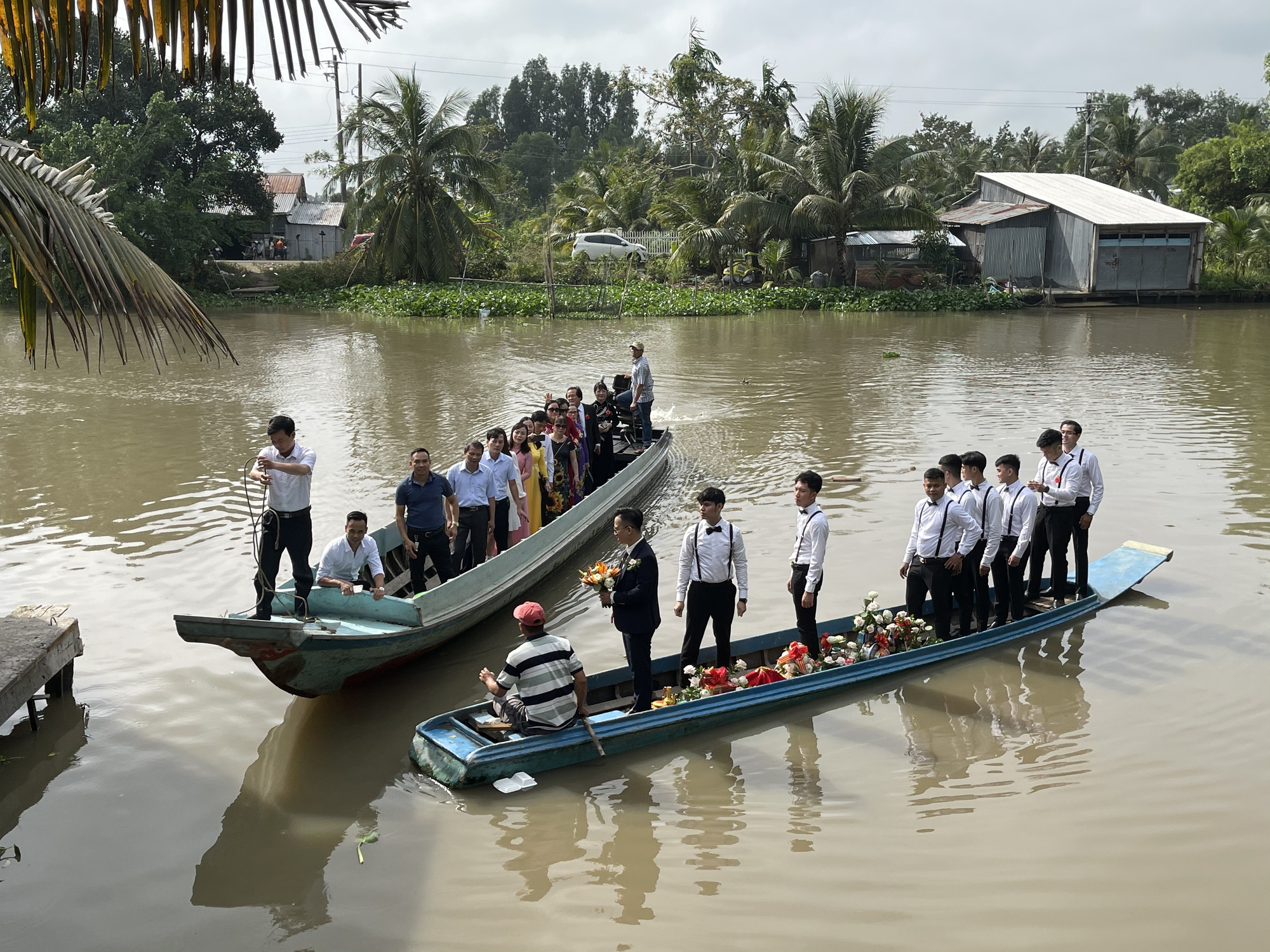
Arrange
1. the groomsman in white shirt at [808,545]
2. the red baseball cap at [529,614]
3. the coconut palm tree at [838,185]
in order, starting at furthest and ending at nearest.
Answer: the coconut palm tree at [838,185] → the groomsman in white shirt at [808,545] → the red baseball cap at [529,614]

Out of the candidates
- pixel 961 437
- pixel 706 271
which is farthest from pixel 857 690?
pixel 706 271

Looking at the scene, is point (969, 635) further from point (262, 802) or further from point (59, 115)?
point (59, 115)

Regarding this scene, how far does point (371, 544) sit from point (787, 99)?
40437 millimetres

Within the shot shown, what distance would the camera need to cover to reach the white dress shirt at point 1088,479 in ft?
28.2

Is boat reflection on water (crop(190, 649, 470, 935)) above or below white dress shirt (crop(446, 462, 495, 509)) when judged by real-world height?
below

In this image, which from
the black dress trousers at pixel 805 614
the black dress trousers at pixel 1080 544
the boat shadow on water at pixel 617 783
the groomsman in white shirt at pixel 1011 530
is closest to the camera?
the boat shadow on water at pixel 617 783

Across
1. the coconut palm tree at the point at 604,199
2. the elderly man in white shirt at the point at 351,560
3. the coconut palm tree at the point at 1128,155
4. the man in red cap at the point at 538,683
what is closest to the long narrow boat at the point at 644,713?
the man in red cap at the point at 538,683

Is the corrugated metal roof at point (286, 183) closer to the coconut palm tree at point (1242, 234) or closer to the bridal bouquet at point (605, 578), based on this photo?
the coconut palm tree at point (1242, 234)

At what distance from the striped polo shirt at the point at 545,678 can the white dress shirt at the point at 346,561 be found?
197cm

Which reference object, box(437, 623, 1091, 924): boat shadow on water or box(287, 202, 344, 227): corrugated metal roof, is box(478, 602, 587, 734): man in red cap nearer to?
box(437, 623, 1091, 924): boat shadow on water

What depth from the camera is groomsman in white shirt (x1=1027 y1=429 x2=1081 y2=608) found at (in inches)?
341

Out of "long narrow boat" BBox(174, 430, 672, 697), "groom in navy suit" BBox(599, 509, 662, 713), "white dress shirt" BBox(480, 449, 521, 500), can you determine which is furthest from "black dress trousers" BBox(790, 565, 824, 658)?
"white dress shirt" BBox(480, 449, 521, 500)

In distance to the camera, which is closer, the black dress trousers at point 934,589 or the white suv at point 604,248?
the black dress trousers at point 934,589

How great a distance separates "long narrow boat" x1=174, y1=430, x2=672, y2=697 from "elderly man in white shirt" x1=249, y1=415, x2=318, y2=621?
0.49ft
